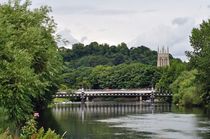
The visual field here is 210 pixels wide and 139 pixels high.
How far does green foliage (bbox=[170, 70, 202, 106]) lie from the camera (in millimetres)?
104000

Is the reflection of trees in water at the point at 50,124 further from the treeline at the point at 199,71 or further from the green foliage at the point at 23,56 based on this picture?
the treeline at the point at 199,71

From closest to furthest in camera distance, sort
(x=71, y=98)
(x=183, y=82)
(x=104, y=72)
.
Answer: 1. (x=183, y=82)
2. (x=71, y=98)
3. (x=104, y=72)

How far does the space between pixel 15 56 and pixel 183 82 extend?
87.4 metres

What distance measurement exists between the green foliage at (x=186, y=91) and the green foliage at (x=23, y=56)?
5534 cm

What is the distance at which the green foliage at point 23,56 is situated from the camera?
3234 centimetres

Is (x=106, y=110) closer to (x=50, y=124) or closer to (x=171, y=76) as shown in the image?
(x=171, y=76)

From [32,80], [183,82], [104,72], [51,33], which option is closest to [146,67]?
[104,72]

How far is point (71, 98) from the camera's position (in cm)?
16962

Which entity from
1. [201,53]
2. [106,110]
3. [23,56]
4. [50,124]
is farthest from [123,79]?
[23,56]

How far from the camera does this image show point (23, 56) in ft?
111

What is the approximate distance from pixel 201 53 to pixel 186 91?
1374 centimetres

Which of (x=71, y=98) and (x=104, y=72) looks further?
(x=104, y=72)

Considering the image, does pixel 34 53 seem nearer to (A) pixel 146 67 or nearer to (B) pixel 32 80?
(B) pixel 32 80

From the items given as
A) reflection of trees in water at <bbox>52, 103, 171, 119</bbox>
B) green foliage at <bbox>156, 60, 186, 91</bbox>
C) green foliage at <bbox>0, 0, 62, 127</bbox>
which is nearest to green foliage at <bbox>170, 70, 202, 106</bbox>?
reflection of trees in water at <bbox>52, 103, 171, 119</bbox>
